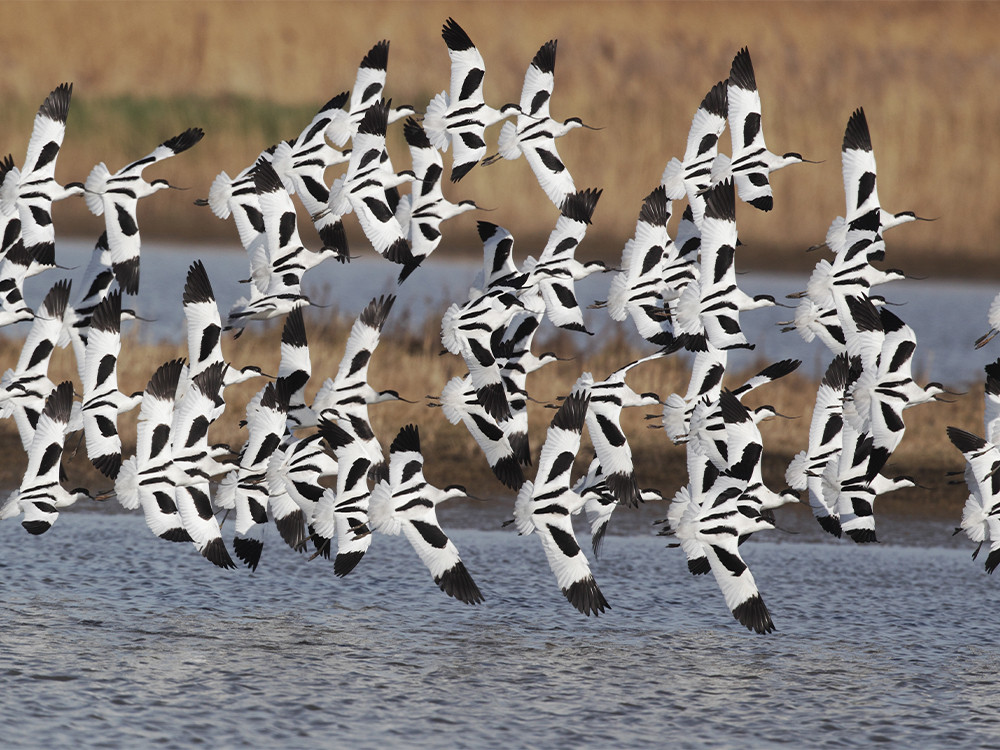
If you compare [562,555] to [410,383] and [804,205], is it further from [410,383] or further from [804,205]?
[804,205]

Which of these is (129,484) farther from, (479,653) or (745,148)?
(745,148)

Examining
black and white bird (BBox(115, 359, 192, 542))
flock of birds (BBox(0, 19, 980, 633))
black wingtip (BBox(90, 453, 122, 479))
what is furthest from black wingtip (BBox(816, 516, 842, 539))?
black wingtip (BBox(90, 453, 122, 479))

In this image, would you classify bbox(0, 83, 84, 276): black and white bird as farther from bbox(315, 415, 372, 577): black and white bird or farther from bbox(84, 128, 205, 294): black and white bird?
bbox(315, 415, 372, 577): black and white bird

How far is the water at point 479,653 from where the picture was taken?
1005 centimetres

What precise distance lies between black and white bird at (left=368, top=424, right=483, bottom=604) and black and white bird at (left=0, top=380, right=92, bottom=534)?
2.40 meters

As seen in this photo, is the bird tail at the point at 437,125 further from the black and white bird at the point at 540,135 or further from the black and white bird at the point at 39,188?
the black and white bird at the point at 39,188

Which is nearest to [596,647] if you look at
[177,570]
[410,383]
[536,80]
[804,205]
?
[177,570]

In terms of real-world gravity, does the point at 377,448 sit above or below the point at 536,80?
below

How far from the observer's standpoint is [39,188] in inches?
520

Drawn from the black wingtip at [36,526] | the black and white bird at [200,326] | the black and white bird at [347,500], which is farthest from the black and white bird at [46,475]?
the black and white bird at [347,500]

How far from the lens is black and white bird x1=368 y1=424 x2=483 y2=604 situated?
11.4 metres

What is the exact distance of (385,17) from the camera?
37844 millimetres

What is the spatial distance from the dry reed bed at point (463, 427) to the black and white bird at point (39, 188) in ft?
11.1

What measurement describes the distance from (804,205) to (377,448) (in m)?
21.2
